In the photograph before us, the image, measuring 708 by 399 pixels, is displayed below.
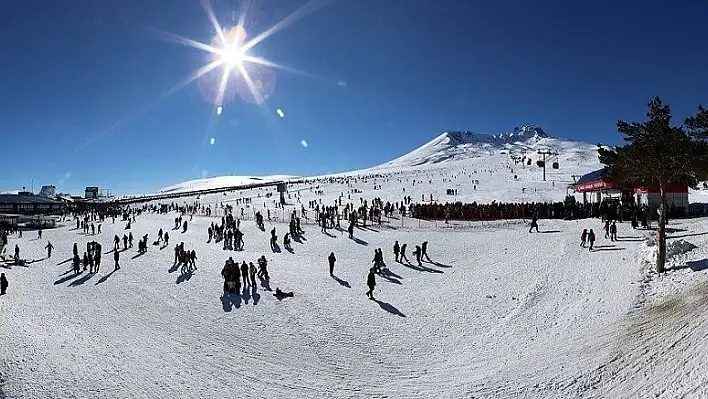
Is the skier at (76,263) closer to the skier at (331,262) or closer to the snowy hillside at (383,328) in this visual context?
the snowy hillside at (383,328)

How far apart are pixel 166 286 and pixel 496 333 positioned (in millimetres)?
13860

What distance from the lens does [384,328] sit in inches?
536

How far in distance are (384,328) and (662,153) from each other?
37.9 feet

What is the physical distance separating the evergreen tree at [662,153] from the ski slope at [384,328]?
253 centimetres

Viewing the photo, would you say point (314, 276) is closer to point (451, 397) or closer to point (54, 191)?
point (451, 397)

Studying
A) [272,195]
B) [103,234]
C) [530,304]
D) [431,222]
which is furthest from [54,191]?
[530,304]

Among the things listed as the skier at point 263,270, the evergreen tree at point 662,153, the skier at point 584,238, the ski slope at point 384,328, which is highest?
the evergreen tree at point 662,153

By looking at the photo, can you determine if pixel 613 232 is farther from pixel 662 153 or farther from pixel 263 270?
pixel 263 270

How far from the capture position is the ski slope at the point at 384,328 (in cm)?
974

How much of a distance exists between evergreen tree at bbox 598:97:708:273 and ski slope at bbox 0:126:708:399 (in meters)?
2.53

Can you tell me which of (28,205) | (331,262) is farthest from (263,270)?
(28,205)

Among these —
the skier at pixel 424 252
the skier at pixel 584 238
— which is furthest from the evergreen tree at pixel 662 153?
the skier at pixel 424 252

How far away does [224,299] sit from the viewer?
16.4m

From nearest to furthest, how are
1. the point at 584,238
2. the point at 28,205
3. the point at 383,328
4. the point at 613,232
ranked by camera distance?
the point at 383,328
the point at 584,238
the point at 613,232
the point at 28,205
